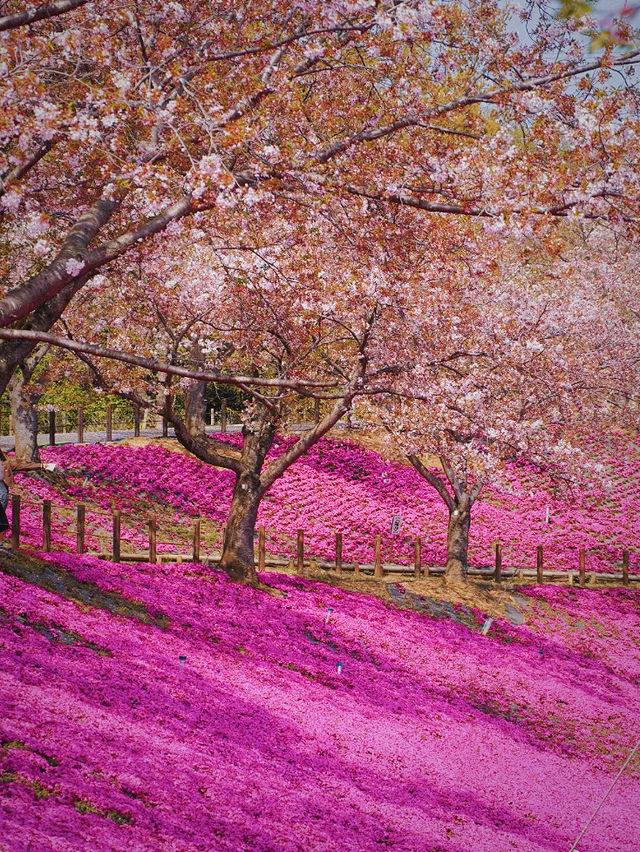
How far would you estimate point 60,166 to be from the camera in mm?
11273

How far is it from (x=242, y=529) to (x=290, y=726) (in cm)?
810

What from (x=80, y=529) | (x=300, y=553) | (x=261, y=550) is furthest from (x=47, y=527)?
(x=300, y=553)

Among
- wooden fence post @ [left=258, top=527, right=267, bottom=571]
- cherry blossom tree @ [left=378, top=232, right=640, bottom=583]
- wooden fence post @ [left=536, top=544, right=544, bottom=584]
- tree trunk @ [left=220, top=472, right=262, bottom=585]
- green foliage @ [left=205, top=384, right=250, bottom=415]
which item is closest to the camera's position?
cherry blossom tree @ [left=378, top=232, right=640, bottom=583]

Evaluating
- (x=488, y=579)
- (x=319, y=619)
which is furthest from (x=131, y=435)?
(x=319, y=619)

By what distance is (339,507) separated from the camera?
94.7 ft

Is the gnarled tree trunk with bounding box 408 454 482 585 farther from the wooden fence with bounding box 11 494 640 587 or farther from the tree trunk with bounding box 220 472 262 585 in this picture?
the tree trunk with bounding box 220 472 262 585

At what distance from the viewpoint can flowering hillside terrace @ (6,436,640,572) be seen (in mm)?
23812

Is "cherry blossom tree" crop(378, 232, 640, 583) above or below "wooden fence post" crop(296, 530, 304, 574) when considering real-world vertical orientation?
above

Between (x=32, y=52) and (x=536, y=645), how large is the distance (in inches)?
651

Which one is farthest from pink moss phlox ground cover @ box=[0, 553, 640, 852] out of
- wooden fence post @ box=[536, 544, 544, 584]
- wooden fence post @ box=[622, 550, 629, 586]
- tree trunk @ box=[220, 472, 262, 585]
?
wooden fence post @ box=[622, 550, 629, 586]

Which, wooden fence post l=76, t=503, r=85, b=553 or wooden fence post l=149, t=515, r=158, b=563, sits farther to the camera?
wooden fence post l=149, t=515, r=158, b=563

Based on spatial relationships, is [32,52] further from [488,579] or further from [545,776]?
[488,579]

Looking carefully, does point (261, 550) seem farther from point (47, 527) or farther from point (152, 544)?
point (47, 527)

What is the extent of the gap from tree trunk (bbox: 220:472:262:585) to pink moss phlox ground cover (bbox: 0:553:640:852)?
79 centimetres
